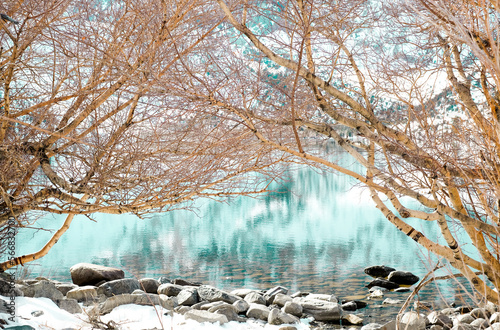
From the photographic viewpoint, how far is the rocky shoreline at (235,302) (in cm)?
791

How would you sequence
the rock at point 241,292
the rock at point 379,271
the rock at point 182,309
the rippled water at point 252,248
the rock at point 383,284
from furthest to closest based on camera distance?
the rock at point 379,271 < the rippled water at point 252,248 < the rock at point 383,284 < the rock at point 241,292 < the rock at point 182,309

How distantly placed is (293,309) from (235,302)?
126cm

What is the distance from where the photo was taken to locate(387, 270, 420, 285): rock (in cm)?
1253

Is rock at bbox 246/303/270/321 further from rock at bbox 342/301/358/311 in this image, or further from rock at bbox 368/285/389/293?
rock at bbox 368/285/389/293

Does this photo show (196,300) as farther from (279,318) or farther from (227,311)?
(279,318)

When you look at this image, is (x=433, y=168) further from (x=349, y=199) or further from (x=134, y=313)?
(x=349, y=199)

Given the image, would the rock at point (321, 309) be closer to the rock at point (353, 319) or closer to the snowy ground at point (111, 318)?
the rock at point (353, 319)

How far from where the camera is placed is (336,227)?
19.8 m

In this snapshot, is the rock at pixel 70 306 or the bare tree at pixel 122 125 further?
the rock at pixel 70 306

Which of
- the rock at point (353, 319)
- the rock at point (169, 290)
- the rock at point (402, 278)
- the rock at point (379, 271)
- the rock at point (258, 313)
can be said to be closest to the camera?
the rock at point (258, 313)

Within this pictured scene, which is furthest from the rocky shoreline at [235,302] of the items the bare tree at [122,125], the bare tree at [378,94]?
the bare tree at [378,94]

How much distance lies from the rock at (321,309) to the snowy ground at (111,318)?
6.20ft

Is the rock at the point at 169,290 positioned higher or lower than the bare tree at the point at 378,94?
lower

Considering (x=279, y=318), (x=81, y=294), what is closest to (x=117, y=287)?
(x=81, y=294)
